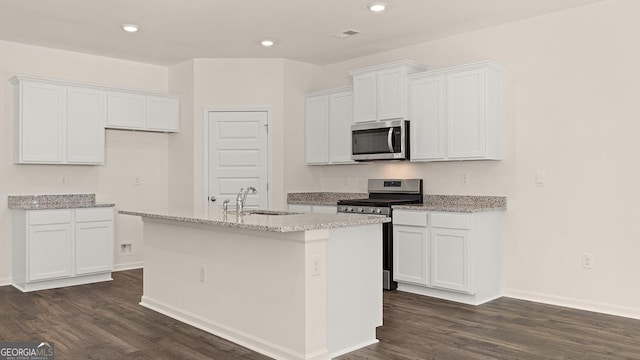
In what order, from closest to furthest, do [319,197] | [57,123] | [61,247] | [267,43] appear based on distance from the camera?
[61,247], [57,123], [267,43], [319,197]

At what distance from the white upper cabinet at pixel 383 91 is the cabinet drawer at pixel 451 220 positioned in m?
1.21

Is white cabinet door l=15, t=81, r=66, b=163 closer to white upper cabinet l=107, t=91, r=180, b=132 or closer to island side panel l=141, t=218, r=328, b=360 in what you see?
white upper cabinet l=107, t=91, r=180, b=132

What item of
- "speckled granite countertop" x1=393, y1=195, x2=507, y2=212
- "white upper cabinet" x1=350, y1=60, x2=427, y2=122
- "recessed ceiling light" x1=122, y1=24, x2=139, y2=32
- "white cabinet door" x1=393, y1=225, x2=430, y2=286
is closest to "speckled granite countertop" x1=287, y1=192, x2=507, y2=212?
"speckled granite countertop" x1=393, y1=195, x2=507, y2=212

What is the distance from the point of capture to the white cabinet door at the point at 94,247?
19.0ft

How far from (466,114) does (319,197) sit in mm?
2570

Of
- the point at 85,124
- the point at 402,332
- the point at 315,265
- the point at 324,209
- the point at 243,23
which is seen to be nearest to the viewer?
the point at 315,265

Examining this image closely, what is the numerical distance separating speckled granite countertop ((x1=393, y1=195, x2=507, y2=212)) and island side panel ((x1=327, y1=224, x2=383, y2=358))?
1480 millimetres

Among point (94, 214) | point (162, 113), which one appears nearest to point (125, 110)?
point (162, 113)

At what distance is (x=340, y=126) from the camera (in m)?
6.44

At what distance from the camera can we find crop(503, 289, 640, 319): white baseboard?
4.38m

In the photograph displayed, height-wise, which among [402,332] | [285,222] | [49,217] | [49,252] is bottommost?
[402,332]

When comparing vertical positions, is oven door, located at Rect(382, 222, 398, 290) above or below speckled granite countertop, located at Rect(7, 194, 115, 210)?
below

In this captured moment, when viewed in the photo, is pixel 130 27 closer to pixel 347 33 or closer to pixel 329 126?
pixel 347 33

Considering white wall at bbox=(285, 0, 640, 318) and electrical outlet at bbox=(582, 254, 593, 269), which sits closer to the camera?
white wall at bbox=(285, 0, 640, 318)
